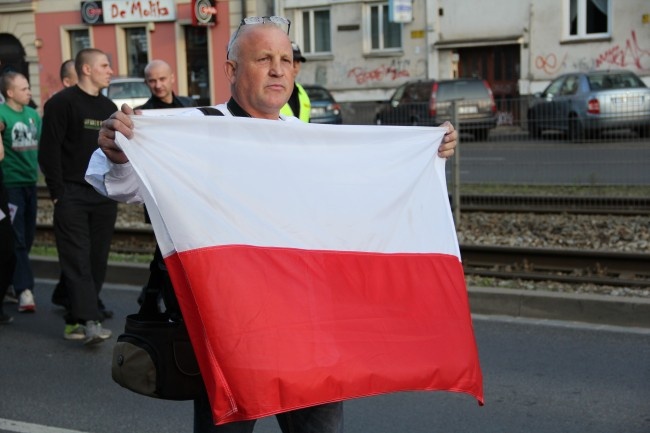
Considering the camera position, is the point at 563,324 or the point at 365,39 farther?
the point at 365,39

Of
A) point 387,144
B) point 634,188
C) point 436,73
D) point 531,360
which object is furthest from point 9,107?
point 436,73

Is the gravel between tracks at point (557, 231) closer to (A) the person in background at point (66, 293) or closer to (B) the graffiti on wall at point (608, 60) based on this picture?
(A) the person in background at point (66, 293)

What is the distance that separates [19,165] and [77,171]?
5.62 feet

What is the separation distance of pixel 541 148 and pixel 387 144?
812 cm

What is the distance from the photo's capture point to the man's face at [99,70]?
6.05 metres

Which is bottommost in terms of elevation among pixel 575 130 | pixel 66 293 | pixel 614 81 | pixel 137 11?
pixel 66 293

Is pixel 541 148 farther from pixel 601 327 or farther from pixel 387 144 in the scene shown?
pixel 387 144

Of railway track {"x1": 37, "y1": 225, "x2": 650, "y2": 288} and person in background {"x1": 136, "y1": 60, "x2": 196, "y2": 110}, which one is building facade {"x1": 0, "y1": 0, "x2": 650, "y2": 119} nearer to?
railway track {"x1": 37, "y1": 225, "x2": 650, "y2": 288}

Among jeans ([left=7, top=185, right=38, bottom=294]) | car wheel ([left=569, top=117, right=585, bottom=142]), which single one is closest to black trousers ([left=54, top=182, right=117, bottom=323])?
jeans ([left=7, top=185, right=38, bottom=294])

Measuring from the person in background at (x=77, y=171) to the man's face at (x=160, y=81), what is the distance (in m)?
0.67

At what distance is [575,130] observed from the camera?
1107 cm

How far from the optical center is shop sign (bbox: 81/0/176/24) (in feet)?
103

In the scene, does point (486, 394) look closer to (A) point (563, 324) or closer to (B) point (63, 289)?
(A) point (563, 324)

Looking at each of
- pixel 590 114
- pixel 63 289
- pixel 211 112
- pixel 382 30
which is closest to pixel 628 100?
pixel 590 114
